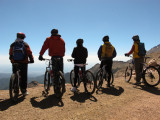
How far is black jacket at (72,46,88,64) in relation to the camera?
6.83m

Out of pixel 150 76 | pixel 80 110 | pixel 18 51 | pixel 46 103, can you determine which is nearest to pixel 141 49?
pixel 150 76

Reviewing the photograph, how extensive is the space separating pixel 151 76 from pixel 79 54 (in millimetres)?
4544

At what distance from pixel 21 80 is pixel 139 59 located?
7354 millimetres

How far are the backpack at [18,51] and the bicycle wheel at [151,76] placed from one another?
7026mm

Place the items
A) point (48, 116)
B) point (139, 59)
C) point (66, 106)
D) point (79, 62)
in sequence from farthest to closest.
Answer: point (139, 59) < point (79, 62) < point (66, 106) < point (48, 116)

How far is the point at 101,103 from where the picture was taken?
527 cm

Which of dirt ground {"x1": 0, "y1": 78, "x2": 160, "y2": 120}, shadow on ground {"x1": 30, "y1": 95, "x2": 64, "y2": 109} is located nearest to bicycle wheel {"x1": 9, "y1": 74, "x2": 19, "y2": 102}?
dirt ground {"x1": 0, "y1": 78, "x2": 160, "y2": 120}

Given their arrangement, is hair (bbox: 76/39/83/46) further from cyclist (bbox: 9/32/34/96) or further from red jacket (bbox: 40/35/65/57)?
cyclist (bbox: 9/32/34/96)

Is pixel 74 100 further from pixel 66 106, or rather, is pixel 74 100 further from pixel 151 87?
pixel 151 87

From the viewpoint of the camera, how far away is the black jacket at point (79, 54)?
6832 mm

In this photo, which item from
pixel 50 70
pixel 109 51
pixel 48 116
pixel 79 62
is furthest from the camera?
pixel 109 51

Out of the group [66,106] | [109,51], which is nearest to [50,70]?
[66,106]

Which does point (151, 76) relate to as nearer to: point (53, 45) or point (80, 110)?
point (80, 110)

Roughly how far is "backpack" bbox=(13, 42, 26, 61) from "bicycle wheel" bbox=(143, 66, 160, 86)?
7.03 meters
